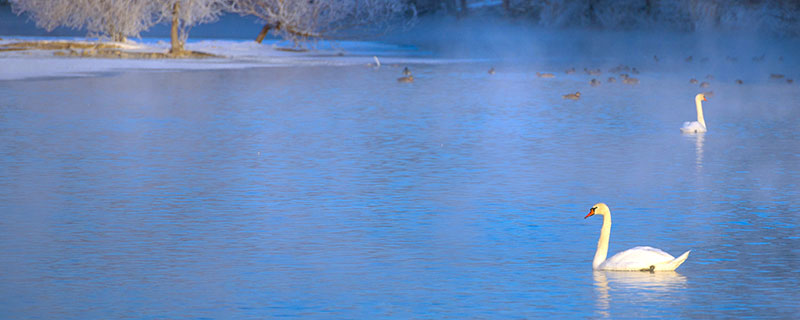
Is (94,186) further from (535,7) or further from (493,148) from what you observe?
(535,7)

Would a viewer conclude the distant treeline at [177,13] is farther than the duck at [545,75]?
Yes

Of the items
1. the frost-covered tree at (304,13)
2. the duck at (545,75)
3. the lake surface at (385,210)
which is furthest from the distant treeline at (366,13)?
the lake surface at (385,210)

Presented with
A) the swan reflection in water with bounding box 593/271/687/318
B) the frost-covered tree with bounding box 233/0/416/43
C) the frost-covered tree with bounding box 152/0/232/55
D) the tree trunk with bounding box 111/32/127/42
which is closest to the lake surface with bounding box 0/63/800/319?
the swan reflection in water with bounding box 593/271/687/318

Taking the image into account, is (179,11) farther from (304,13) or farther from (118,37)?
(304,13)

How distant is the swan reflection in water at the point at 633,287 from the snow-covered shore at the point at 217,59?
79.1 ft

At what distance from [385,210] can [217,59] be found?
31.5 metres

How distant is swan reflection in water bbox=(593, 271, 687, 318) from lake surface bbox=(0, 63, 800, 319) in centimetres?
3

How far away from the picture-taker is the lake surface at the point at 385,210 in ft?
26.5

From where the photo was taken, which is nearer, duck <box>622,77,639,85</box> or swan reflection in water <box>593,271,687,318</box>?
swan reflection in water <box>593,271,687,318</box>

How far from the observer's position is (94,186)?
13.0 meters

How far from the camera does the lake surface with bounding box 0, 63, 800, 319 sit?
317 inches

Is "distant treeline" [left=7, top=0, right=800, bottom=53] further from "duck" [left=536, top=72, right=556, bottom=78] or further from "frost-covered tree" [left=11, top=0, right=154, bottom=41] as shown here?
"duck" [left=536, top=72, right=556, bottom=78]

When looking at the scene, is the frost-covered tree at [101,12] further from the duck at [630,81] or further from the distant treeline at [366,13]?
the duck at [630,81]

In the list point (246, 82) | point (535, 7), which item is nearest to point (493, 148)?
point (246, 82)
